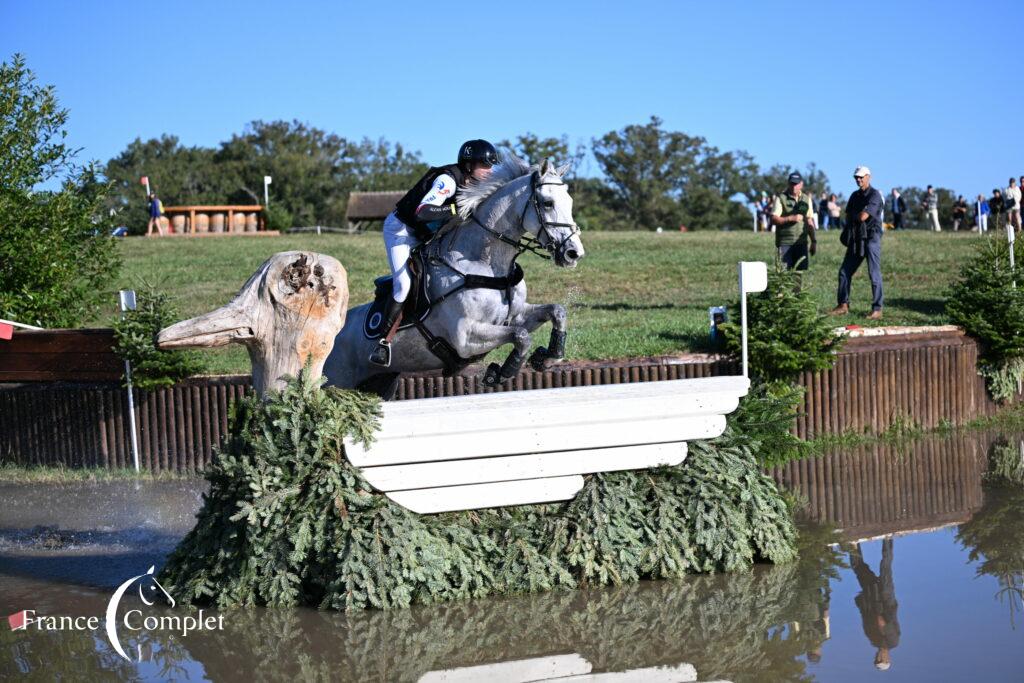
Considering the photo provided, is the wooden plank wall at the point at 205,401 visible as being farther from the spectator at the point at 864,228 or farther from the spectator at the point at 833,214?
the spectator at the point at 833,214

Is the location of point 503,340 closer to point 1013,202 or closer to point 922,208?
point 1013,202

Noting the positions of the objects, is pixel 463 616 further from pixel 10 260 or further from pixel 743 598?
pixel 10 260

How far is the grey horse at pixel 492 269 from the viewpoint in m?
6.55

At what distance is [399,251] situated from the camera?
6891 mm

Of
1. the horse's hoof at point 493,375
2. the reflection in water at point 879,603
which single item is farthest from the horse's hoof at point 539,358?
the reflection in water at point 879,603

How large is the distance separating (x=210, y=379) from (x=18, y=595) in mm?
4794

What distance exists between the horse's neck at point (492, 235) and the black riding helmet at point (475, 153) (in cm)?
Answer: 26

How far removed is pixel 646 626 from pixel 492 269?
242 centimetres

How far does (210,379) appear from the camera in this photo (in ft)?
36.0

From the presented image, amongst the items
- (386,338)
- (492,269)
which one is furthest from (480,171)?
(386,338)

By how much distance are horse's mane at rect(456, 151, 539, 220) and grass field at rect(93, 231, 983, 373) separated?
3.67 metres

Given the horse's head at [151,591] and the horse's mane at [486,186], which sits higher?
the horse's mane at [486,186]

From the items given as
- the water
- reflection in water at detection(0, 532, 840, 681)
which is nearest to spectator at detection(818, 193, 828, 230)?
the water

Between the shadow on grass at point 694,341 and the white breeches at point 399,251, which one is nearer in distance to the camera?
the white breeches at point 399,251
